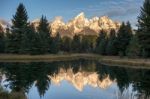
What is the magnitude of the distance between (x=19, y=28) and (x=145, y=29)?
34.1 meters

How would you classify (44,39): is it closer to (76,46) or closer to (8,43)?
(8,43)

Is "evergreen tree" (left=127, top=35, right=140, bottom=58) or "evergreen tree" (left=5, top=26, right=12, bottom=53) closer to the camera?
"evergreen tree" (left=127, top=35, right=140, bottom=58)

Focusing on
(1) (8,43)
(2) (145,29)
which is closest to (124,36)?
(2) (145,29)

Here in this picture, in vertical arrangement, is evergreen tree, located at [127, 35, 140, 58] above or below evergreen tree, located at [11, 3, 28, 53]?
below

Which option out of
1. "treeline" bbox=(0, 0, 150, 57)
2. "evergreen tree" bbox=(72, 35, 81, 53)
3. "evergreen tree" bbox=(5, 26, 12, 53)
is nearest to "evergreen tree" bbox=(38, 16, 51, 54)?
"treeline" bbox=(0, 0, 150, 57)

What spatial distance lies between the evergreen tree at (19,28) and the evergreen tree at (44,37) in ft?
18.1

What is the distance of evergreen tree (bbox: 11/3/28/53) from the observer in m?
97.4

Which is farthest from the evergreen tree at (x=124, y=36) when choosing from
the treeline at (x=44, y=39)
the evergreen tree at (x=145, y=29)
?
the evergreen tree at (x=145, y=29)

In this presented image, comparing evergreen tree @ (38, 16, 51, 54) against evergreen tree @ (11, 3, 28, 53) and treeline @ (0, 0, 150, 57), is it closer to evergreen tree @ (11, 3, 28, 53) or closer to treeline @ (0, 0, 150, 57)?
treeline @ (0, 0, 150, 57)

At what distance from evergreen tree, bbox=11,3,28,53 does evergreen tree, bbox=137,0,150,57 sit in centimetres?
3002

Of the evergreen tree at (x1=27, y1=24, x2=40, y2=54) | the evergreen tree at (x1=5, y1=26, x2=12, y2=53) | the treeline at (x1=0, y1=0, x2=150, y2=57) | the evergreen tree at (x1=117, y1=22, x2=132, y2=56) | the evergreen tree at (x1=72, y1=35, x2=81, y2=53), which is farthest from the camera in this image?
the evergreen tree at (x1=72, y1=35, x2=81, y2=53)

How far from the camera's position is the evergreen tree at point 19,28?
319ft

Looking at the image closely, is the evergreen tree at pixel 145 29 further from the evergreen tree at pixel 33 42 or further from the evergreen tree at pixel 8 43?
the evergreen tree at pixel 8 43

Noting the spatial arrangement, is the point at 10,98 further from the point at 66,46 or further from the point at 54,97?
the point at 66,46
